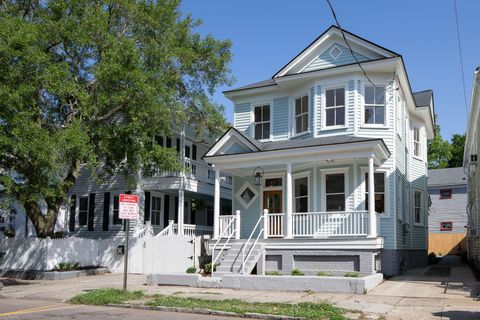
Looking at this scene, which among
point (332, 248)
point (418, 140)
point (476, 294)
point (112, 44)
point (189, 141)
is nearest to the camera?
point (476, 294)

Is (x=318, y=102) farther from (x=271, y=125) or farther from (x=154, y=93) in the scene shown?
(x=154, y=93)

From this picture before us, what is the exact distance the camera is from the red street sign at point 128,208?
1365cm

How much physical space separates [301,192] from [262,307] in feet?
32.5

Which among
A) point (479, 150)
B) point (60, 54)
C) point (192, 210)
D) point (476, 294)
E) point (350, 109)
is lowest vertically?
point (476, 294)

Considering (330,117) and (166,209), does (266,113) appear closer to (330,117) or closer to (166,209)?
(330,117)

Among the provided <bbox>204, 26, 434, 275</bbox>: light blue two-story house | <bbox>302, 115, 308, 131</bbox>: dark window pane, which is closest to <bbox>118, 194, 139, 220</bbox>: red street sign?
<bbox>204, 26, 434, 275</bbox>: light blue two-story house

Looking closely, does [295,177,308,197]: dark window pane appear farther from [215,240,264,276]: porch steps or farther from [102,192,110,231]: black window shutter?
[102,192,110,231]: black window shutter

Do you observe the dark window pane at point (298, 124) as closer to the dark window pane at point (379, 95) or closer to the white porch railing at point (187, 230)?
the dark window pane at point (379, 95)

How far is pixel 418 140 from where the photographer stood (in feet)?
84.1

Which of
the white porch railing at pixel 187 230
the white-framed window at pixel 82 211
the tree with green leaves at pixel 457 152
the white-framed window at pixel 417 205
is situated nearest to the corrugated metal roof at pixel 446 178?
the tree with green leaves at pixel 457 152

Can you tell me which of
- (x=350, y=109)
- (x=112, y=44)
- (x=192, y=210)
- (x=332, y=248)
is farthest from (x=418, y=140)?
(x=112, y=44)

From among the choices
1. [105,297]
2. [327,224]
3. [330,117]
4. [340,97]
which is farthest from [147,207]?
[105,297]

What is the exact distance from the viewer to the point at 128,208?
13.8 metres

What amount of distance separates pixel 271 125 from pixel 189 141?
642 centimetres
